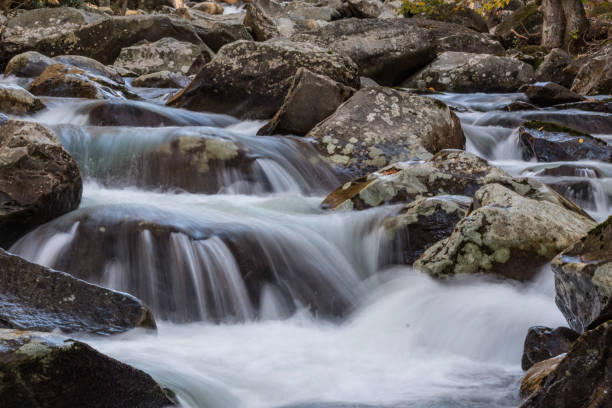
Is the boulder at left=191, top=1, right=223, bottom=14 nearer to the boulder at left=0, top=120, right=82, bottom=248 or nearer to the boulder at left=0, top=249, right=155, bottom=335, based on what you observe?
→ the boulder at left=0, top=120, right=82, bottom=248

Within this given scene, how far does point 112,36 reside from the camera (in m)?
15.4

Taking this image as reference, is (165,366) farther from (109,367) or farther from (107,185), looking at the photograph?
(107,185)

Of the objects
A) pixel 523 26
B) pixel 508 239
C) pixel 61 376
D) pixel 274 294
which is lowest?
pixel 274 294

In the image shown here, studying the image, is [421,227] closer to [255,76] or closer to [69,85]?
[255,76]

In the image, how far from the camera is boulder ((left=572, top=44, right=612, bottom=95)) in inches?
483

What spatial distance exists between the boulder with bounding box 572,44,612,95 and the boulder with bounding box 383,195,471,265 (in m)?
8.74

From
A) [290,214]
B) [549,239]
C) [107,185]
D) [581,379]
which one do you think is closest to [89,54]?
[107,185]

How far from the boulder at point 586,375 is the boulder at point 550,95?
9780 millimetres

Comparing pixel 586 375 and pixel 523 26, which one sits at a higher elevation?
pixel 523 26

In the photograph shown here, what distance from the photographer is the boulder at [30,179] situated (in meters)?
4.41

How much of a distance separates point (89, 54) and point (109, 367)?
14.2m

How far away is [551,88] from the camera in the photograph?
11070 millimetres

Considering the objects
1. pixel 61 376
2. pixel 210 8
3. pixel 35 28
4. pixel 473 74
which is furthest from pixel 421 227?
pixel 210 8

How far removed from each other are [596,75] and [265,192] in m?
8.84
